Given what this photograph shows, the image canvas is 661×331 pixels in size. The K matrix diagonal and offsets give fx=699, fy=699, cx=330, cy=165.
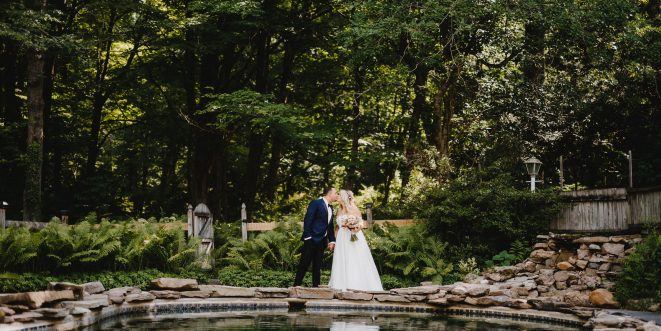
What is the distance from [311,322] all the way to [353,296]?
2318 mm

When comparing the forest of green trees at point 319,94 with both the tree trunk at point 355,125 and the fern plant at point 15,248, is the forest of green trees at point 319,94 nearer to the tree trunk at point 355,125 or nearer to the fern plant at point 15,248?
the tree trunk at point 355,125

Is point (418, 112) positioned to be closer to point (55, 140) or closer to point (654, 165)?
point (654, 165)

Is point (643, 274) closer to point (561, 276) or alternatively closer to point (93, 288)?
point (561, 276)

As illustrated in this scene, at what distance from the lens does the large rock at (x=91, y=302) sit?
9.78 m

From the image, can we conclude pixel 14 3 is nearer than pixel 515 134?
Yes

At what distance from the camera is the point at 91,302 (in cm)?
1007

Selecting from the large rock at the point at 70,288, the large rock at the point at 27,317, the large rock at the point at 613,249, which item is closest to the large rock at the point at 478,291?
the large rock at the point at 613,249

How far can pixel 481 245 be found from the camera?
1630 centimetres

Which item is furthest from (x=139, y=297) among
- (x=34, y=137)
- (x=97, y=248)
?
(x=34, y=137)

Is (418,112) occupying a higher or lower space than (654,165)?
higher

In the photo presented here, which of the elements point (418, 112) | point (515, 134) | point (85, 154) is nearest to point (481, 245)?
point (515, 134)

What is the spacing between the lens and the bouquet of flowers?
43.5 ft

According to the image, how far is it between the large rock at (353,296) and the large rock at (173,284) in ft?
8.62

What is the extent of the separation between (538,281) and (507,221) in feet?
8.90
